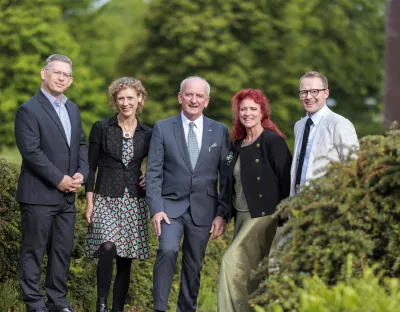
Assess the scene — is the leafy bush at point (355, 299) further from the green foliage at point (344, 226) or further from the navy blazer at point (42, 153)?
the navy blazer at point (42, 153)

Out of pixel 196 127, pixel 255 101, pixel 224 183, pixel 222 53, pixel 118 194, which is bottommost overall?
pixel 118 194

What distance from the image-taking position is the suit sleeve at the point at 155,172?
25.0 feet

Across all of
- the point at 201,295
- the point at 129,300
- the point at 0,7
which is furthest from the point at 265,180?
the point at 0,7

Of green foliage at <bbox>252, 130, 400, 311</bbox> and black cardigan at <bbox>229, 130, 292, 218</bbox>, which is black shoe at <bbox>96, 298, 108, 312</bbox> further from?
green foliage at <bbox>252, 130, 400, 311</bbox>

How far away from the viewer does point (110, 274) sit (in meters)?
7.86

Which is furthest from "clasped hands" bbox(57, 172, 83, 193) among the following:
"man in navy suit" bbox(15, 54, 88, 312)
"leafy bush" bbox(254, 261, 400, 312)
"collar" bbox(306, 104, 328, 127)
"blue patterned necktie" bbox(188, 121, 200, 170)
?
"leafy bush" bbox(254, 261, 400, 312)

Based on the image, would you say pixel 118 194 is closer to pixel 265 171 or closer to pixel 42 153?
pixel 42 153

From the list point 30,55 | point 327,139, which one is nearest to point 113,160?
point 327,139

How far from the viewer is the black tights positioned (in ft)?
25.5

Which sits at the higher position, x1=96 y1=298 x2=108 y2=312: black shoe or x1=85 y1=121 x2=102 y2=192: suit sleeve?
x1=85 y1=121 x2=102 y2=192: suit sleeve

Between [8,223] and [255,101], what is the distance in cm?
260

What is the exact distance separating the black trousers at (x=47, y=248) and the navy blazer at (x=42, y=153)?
0.10 m

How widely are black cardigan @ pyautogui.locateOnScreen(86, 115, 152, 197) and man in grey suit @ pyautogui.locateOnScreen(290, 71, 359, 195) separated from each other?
1407mm

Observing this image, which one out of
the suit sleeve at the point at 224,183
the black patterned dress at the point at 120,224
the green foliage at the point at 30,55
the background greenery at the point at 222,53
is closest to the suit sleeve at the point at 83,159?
the black patterned dress at the point at 120,224
